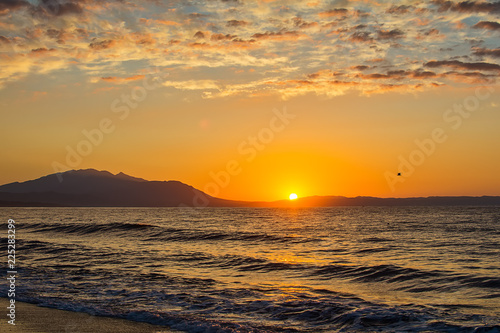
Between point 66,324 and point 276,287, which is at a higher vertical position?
point 66,324

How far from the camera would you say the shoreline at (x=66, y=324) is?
12.4 metres

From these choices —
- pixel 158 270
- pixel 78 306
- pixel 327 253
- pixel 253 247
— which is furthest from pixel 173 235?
pixel 78 306

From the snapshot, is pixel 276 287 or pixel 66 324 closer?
pixel 66 324

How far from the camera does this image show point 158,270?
2353 cm

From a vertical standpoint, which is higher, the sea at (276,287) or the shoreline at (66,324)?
the shoreline at (66,324)

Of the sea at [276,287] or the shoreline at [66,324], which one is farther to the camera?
the sea at [276,287]

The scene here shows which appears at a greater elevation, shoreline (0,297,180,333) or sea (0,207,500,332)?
shoreline (0,297,180,333)

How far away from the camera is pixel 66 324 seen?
42.5ft

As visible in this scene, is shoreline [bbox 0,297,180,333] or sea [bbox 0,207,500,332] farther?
sea [bbox 0,207,500,332]

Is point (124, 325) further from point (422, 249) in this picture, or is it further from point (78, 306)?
point (422, 249)

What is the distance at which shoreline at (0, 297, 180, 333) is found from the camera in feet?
40.5

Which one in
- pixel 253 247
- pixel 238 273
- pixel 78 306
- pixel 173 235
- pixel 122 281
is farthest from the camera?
pixel 173 235

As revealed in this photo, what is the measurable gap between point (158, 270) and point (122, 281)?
11.4 feet

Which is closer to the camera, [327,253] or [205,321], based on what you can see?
[205,321]
